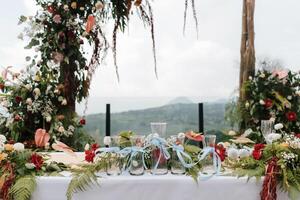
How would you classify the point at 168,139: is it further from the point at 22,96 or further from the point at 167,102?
the point at 167,102

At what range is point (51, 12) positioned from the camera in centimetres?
349

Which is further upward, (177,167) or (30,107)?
(30,107)

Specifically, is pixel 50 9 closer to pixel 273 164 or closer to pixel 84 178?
pixel 84 178

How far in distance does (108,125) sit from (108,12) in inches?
42.5

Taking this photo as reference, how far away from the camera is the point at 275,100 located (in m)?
3.78

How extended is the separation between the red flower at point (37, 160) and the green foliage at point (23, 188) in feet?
0.27

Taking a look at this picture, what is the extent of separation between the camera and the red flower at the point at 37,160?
1677mm

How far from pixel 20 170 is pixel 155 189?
1.61ft

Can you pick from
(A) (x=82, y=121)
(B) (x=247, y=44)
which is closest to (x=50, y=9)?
(A) (x=82, y=121)

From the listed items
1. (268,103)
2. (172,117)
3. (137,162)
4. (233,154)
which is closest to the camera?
(137,162)

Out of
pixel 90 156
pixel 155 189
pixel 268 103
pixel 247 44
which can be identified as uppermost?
pixel 247 44

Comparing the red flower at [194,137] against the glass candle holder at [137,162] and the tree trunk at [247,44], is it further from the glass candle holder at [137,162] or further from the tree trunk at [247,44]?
the tree trunk at [247,44]

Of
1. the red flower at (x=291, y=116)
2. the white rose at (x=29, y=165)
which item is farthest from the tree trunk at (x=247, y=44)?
the white rose at (x=29, y=165)

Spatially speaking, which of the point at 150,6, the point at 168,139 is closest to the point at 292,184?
the point at 168,139
